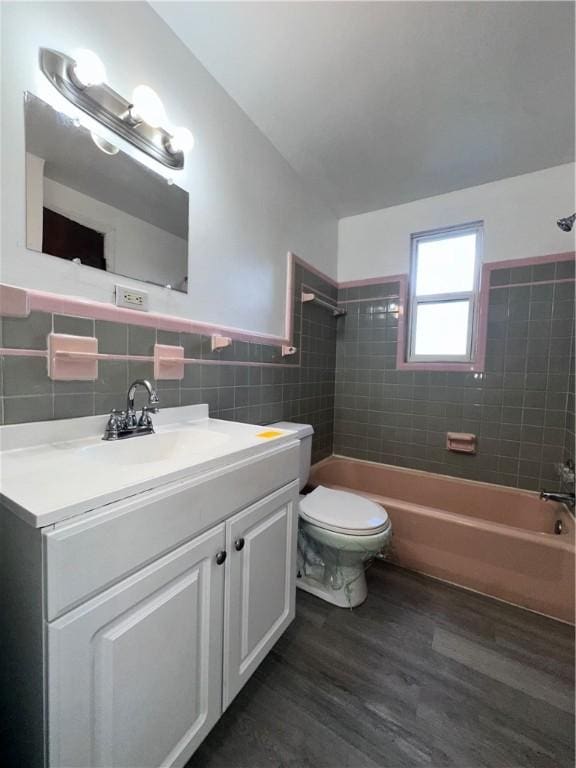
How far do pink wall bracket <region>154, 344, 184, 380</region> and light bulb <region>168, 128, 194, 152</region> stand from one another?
0.77 m

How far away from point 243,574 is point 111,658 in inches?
16.3

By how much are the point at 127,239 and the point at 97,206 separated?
0.13 metres

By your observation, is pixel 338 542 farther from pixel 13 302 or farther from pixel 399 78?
pixel 399 78

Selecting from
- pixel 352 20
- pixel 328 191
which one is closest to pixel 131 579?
pixel 352 20

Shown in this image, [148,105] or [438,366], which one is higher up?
[148,105]

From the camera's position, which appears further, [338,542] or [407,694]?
[338,542]

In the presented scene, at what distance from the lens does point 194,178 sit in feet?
4.32

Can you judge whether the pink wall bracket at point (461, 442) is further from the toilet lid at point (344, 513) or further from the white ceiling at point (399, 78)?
the white ceiling at point (399, 78)

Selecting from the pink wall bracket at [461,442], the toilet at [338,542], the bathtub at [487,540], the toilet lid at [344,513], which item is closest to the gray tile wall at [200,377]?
the toilet at [338,542]

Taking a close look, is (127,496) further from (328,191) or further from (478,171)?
(478,171)

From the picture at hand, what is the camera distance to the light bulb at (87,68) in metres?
0.90

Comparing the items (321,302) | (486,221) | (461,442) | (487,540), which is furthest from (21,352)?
(486,221)

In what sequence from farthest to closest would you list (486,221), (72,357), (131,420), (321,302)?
(321,302), (486,221), (131,420), (72,357)

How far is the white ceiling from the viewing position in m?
1.12
